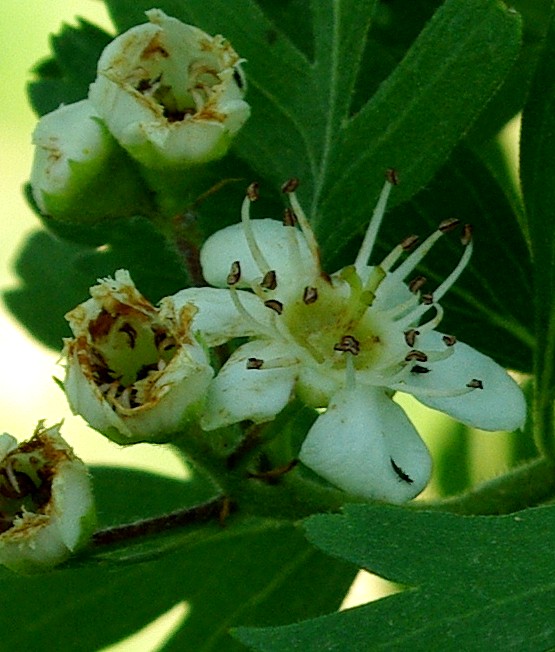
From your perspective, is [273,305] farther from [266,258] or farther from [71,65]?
[71,65]

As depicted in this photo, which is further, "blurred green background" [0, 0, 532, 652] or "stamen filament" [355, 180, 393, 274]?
"blurred green background" [0, 0, 532, 652]

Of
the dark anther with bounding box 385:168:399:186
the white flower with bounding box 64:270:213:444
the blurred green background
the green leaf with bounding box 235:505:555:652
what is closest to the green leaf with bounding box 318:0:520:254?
the dark anther with bounding box 385:168:399:186

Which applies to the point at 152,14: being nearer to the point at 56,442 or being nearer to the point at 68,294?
the point at 56,442

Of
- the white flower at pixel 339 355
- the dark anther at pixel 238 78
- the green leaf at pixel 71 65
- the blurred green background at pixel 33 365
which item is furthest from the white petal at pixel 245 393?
the blurred green background at pixel 33 365

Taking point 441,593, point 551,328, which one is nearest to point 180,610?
point 551,328

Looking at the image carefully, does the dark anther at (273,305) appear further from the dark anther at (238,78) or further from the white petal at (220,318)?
the dark anther at (238,78)

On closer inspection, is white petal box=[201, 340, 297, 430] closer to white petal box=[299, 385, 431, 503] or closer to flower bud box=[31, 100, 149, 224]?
white petal box=[299, 385, 431, 503]

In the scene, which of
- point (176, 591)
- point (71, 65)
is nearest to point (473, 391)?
point (176, 591)
